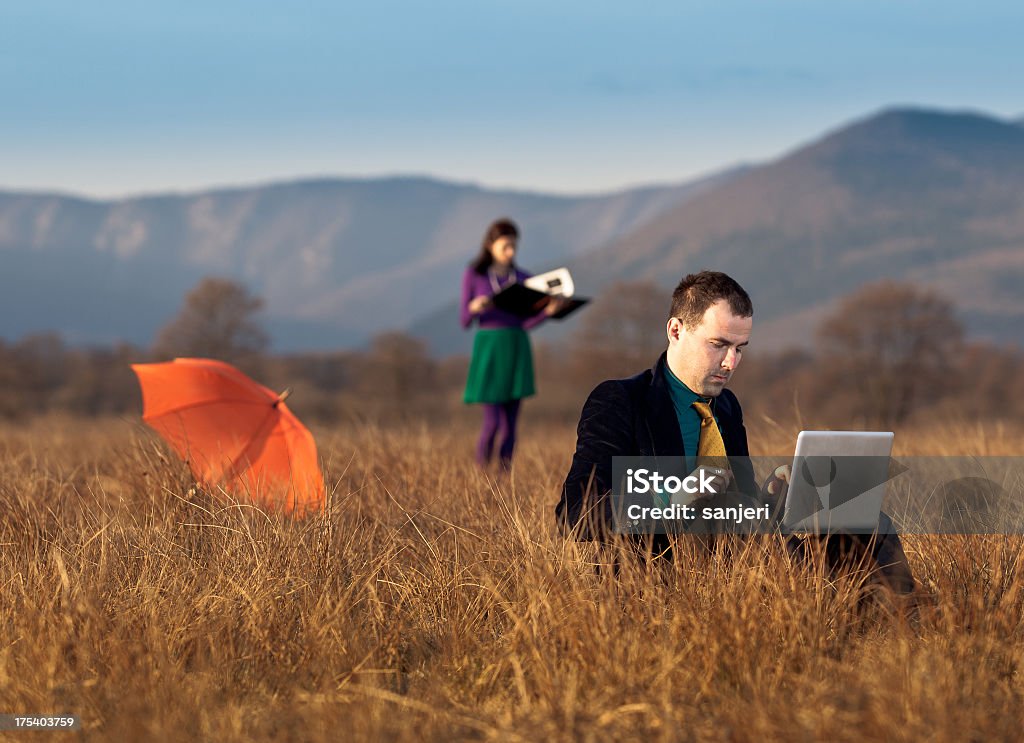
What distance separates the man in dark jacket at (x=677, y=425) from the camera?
10.5 feet

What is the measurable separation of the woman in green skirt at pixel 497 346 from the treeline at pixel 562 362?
11.5 meters

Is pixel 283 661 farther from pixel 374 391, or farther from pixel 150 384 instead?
pixel 374 391

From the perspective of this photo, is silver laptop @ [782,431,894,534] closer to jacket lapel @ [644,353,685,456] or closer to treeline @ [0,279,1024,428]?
jacket lapel @ [644,353,685,456]

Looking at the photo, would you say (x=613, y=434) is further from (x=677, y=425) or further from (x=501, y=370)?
(x=501, y=370)

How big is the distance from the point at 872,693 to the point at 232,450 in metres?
3.51

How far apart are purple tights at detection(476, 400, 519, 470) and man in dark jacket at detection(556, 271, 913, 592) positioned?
401cm

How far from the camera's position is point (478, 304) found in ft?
24.8

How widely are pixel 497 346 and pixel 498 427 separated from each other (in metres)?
0.59

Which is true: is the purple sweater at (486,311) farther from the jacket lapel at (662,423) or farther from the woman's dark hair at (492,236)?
the jacket lapel at (662,423)

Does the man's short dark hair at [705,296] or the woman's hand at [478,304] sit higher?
the woman's hand at [478,304]

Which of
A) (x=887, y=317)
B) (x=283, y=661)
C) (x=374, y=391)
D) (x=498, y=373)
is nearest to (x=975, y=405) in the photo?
(x=887, y=317)

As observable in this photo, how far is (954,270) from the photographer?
196m

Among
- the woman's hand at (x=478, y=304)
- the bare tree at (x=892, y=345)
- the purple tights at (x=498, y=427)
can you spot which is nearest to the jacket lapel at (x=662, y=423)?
the purple tights at (x=498, y=427)

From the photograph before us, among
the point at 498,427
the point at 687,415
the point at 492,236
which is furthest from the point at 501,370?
the point at 687,415
